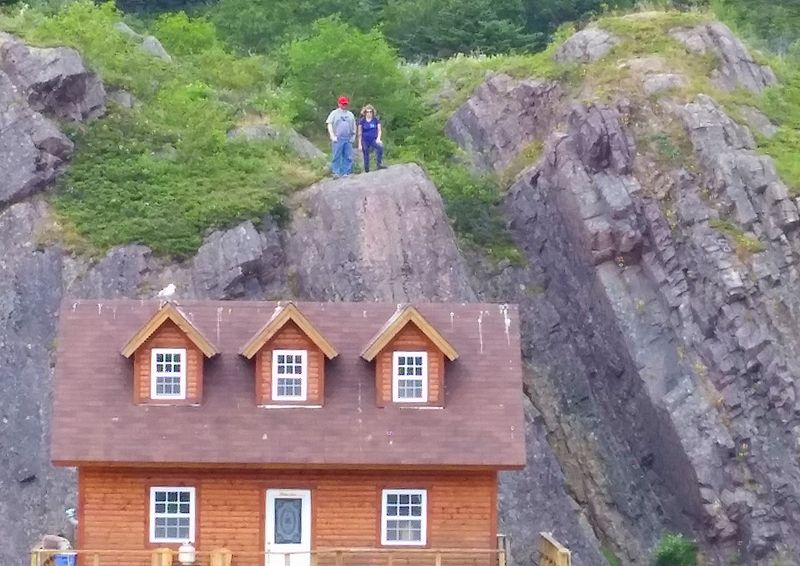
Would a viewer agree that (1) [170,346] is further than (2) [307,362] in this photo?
No

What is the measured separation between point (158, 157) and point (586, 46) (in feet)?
40.5

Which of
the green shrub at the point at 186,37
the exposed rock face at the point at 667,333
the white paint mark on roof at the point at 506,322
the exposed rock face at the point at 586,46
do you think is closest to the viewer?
the white paint mark on roof at the point at 506,322

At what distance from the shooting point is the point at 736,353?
35438mm

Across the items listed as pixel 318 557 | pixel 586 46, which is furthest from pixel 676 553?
pixel 586 46

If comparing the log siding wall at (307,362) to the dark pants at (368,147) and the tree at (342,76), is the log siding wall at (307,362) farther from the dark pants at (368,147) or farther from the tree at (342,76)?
the tree at (342,76)

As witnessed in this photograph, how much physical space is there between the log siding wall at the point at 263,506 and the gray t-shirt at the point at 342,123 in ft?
38.6

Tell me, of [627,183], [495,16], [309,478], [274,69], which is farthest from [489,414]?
[495,16]

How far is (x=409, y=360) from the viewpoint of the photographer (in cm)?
2866

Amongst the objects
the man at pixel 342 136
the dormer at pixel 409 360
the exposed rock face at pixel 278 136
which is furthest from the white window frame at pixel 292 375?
the exposed rock face at pixel 278 136

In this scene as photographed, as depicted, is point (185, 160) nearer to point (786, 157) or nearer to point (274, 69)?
point (274, 69)

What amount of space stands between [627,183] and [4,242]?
1522 cm

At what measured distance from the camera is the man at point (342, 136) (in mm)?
37250

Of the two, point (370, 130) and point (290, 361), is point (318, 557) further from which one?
point (370, 130)

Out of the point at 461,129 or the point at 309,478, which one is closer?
the point at 309,478
